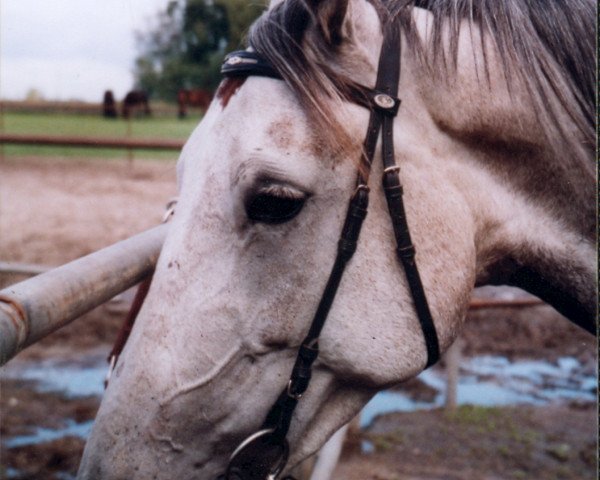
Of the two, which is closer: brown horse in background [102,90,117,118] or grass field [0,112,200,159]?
brown horse in background [102,90,117,118]

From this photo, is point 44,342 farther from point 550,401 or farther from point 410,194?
point 410,194

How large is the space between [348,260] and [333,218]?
0.33 ft

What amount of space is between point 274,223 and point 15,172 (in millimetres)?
11774

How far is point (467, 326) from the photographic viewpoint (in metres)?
5.73

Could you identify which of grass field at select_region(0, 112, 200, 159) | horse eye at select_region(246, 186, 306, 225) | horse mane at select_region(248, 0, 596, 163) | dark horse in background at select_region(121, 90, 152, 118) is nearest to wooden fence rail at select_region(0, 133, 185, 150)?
horse mane at select_region(248, 0, 596, 163)

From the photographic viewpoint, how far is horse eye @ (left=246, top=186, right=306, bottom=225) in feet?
3.97

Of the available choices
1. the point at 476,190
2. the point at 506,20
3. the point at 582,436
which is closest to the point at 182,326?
the point at 476,190

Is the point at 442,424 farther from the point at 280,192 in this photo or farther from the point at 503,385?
the point at 280,192

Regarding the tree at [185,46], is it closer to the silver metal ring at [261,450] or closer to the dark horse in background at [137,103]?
the dark horse in background at [137,103]

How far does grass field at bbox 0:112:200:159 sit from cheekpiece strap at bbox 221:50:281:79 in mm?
13305

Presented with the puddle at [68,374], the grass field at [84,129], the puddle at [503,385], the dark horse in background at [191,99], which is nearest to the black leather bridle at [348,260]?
the puddle at [503,385]

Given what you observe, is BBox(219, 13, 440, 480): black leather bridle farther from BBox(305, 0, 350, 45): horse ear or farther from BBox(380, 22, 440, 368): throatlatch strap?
BBox(305, 0, 350, 45): horse ear

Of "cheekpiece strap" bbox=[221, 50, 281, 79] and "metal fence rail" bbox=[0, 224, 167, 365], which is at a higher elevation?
"cheekpiece strap" bbox=[221, 50, 281, 79]

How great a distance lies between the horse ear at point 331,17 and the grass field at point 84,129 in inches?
529
